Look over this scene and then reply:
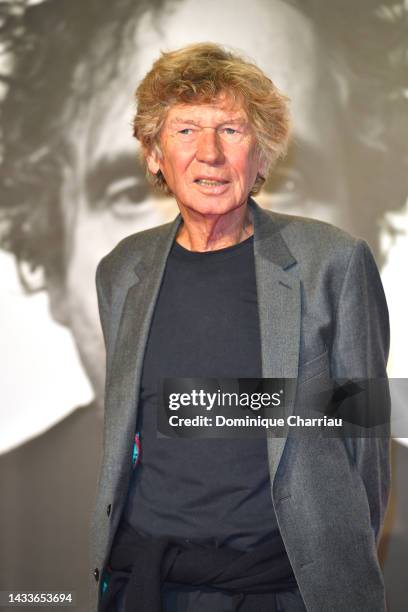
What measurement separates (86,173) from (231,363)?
56.1 inches

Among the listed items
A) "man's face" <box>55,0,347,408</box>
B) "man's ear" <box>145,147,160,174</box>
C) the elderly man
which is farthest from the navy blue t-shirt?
"man's face" <box>55,0,347,408</box>

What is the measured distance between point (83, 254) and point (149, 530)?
56.0 inches

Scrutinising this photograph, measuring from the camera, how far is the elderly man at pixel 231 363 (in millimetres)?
1586

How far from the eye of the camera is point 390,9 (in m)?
2.80

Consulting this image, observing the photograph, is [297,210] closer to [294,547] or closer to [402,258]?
[402,258]

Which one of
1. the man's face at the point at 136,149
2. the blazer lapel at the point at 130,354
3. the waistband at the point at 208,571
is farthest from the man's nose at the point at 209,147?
the man's face at the point at 136,149

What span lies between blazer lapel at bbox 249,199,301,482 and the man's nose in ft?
0.69

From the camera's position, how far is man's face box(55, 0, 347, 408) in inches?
111

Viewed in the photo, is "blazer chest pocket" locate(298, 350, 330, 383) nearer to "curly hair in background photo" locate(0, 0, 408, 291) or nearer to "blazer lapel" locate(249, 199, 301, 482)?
"blazer lapel" locate(249, 199, 301, 482)

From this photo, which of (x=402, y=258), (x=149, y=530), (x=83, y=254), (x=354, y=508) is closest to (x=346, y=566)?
(x=354, y=508)

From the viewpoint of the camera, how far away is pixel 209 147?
176cm

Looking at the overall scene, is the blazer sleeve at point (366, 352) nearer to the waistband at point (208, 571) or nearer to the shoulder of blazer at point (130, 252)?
the waistband at point (208, 571)

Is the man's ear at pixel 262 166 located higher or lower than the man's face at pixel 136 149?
lower

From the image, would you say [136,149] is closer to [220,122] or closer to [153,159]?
[153,159]
